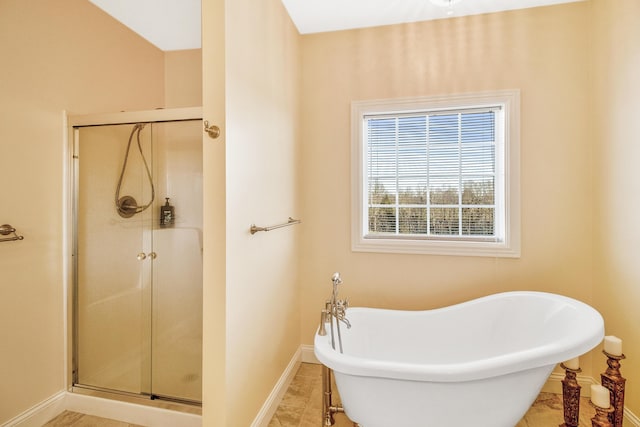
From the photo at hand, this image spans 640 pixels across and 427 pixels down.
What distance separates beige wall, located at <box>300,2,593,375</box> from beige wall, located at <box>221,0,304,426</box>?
216mm

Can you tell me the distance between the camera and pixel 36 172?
5.75ft

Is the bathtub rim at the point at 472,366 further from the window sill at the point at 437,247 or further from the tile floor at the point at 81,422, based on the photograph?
the tile floor at the point at 81,422

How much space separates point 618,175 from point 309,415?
2224 millimetres

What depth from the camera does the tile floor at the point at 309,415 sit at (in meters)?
1.77

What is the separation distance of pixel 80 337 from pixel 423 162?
8.27ft

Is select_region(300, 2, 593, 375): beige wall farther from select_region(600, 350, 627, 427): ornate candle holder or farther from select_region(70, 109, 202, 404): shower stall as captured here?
select_region(70, 109, 202, 404): shower stall

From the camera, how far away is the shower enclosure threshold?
1.75 meters

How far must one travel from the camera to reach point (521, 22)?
213cm

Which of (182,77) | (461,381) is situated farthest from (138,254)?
(461,381)

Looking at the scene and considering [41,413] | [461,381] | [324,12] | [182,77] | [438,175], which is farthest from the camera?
[182,77]

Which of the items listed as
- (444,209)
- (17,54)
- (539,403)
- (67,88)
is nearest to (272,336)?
(444,209)

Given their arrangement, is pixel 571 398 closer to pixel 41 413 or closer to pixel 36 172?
pixel 41 413

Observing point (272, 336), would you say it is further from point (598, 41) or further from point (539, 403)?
point (598, 41)

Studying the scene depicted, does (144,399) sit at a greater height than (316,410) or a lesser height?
greater
